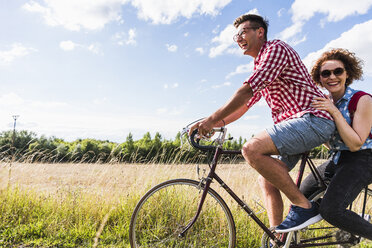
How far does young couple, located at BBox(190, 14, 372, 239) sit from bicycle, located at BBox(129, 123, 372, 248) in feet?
0.78

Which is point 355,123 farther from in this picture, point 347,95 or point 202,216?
point 202,216

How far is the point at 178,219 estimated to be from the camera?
346cm

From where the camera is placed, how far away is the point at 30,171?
638cm

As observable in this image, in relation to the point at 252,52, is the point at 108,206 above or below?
below

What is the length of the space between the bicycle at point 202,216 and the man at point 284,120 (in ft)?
0.78

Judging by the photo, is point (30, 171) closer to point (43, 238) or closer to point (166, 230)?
point (43, 238)

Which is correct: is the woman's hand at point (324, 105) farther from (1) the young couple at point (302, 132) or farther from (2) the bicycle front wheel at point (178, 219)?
(2) the bicycle front wheel at point (178, 219)

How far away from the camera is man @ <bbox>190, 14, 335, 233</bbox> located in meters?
2.34

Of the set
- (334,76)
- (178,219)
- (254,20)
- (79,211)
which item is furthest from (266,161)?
(79,211)

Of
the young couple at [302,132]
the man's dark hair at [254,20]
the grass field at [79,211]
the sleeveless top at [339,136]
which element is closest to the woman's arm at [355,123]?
the young couple at [302,132]

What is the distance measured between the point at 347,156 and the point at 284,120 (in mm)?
629

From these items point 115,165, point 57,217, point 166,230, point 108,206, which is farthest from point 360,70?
point 115,165

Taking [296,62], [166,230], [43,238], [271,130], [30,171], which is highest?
[296,62]

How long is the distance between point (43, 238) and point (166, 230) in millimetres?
1659
